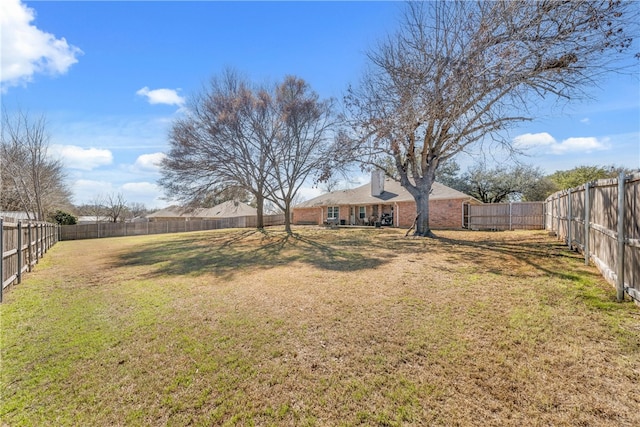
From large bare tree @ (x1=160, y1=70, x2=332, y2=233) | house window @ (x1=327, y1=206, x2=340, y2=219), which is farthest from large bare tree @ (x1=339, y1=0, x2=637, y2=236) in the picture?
house window @ (x1=327, y1=206, x2=340, y2=219)

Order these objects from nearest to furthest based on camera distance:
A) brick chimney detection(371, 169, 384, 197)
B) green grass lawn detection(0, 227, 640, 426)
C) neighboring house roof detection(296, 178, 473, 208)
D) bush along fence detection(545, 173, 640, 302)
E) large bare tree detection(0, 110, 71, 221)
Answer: green grass lawn detection(0, 227, 640, 426), bush along fence detection(545, 173, 640, 302), large bare tree detection(0, 110, 71, 221), neighboring house roof detection(296, 178, 473, 208), brick chimney detection(371, 169, 384, 197)

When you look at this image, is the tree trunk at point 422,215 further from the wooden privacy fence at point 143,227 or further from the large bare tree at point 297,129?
the wooden privacy fence at point 143,227

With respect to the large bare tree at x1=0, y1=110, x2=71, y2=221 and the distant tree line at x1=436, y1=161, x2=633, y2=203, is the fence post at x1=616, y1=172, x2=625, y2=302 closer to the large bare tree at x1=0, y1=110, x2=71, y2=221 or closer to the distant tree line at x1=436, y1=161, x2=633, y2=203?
the distant tree line at x1=436, y1=161, x2=633, y2=203

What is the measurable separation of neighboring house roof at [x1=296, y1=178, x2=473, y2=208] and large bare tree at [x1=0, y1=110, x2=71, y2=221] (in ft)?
71.0

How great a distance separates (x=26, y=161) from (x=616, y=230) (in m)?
30.1

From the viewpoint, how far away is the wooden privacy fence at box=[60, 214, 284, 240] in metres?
22.5

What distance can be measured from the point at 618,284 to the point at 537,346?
220cm

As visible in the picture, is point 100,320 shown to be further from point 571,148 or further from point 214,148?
point 571,148

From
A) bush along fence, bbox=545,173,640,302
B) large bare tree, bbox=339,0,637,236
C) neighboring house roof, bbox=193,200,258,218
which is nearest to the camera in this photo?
bush along fence, bbox=545,173,640,302

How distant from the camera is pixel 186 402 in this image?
241 cm

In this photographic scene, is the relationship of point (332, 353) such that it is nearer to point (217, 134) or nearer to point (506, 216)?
point (217, 134)

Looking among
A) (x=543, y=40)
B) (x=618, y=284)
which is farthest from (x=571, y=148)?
(x=618, y=284)

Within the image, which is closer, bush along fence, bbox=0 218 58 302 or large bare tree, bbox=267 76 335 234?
bush along fence, bbox=0 218 58 302

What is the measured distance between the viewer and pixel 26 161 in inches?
773
